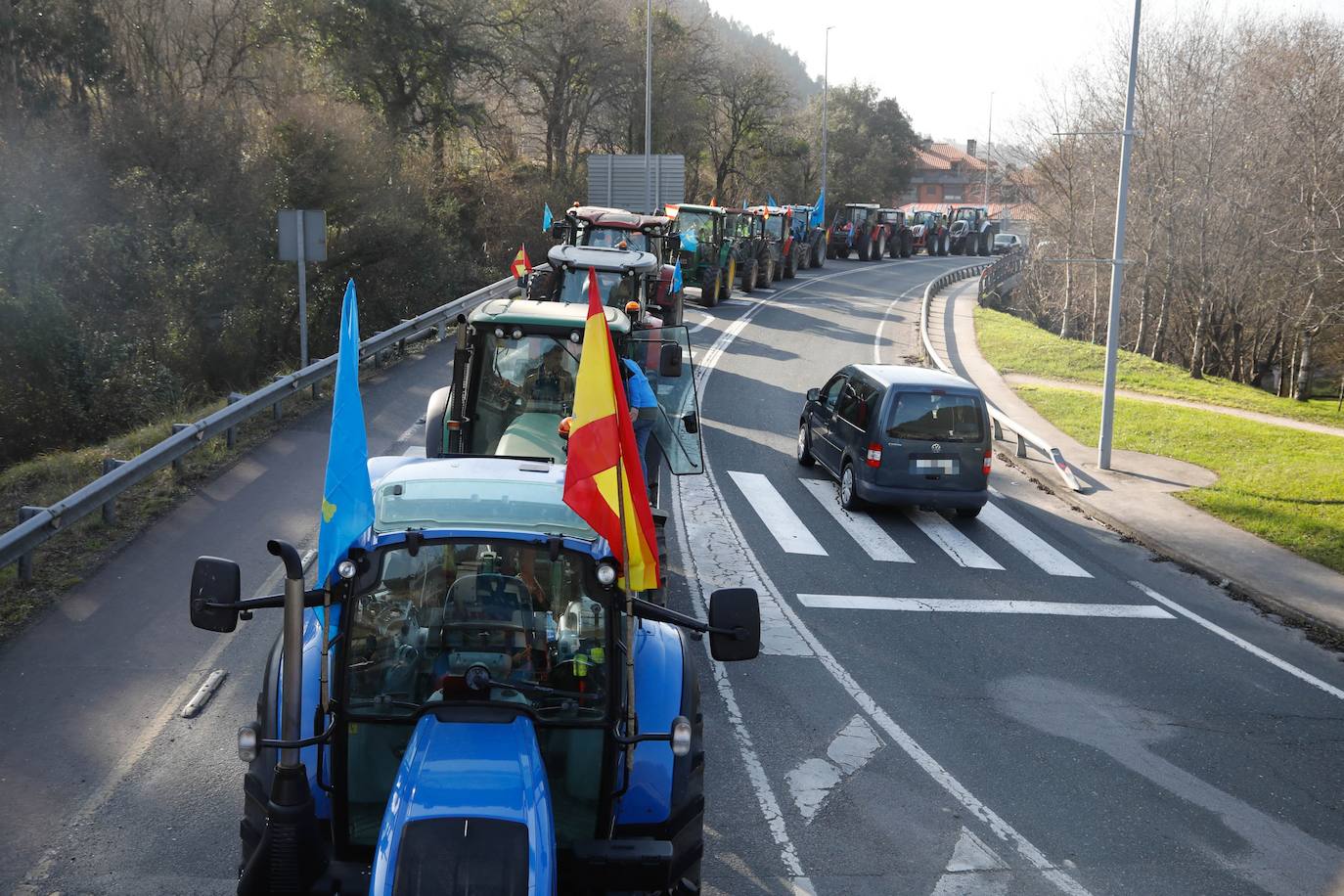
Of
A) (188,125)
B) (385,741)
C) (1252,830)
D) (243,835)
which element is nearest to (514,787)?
(385,741)

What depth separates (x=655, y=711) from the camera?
5254mm

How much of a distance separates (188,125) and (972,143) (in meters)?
102

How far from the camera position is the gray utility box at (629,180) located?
39.4 meters

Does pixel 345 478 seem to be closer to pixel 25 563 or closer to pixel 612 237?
pixel 25 563

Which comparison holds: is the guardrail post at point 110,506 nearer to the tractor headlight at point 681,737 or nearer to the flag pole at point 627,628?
the flag pole at point 627,628

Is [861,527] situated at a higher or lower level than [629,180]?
lower

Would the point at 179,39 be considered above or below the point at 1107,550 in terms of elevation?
above

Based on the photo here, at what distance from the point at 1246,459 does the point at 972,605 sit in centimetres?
994

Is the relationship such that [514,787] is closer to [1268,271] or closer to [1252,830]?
[1252,830]

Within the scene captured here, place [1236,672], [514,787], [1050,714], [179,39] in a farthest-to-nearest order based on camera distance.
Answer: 1. [179,39]
2. [1236,672]
3. [1050,714]
4. [514,787]

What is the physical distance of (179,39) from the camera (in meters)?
29.5

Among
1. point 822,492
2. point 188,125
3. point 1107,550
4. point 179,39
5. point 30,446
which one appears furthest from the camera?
point 179,39

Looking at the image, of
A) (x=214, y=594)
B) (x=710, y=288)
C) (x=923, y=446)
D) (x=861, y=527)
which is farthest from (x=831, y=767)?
(x=710, y=288)

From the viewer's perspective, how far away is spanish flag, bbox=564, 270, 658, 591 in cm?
445
